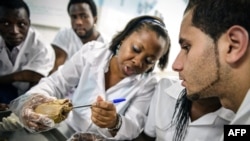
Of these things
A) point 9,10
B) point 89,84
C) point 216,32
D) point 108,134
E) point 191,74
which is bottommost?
point 108,134

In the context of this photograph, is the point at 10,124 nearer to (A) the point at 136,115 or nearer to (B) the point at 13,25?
(A) the point at 136,115

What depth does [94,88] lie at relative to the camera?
0.99m

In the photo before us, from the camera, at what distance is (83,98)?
101 cm

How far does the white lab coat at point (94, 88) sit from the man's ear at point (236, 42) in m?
0.46

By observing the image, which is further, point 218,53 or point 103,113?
point 103,113

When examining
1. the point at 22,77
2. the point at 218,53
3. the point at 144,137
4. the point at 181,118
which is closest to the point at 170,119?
the point at 181,118

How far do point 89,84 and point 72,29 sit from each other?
105cm

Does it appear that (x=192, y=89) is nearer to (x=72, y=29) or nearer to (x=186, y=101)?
(x=186, y=101)

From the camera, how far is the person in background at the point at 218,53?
530mm

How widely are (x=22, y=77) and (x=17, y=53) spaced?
153 mm

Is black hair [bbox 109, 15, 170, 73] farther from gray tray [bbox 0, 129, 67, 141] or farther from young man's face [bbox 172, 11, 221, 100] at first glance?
gray tray [bbox 0, 129, 67, 141]

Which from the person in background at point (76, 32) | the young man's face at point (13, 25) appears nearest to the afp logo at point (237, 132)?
the young man's face at point (13, 25)

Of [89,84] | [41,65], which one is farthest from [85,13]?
[89,84]

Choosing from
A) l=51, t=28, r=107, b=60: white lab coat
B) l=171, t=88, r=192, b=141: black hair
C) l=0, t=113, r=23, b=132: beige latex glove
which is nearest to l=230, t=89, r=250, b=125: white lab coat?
l=171, t=88, r=192, b=141: black hair
